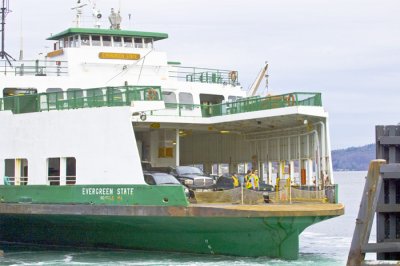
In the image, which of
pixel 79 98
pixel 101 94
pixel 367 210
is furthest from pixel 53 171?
pixel 367 210

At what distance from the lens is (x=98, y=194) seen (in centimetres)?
2470

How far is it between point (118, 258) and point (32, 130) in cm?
434

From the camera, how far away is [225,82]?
31625mm

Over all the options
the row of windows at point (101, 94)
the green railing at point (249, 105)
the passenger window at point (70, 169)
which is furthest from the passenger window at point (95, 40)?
the passenger window at point (70, 169)

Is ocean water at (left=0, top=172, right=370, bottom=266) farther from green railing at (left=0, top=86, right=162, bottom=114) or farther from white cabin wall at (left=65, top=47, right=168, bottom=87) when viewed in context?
white cabin wall at (left=65, top=47, right=168, bottom=87)

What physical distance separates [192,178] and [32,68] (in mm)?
6198

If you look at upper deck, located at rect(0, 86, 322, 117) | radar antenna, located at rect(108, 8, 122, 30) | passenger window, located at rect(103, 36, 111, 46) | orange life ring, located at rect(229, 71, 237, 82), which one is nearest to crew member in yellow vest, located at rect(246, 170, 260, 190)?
upper deck, located at rect(0, 86, 322, 117)

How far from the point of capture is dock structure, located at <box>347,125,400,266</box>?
16.3 meters

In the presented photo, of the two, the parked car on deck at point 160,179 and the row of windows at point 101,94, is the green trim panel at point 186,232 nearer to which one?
the parked car on deck at point 160,179

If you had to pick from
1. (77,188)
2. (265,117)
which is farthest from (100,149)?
(265,117)

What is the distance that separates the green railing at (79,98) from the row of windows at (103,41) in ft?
14.0

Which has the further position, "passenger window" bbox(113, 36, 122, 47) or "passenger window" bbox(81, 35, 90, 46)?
"passenger window" bbox(113, 36, 122, 47)

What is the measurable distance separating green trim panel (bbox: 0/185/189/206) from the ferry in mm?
29

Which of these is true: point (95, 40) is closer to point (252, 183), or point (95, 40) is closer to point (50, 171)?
point (50, 171)
